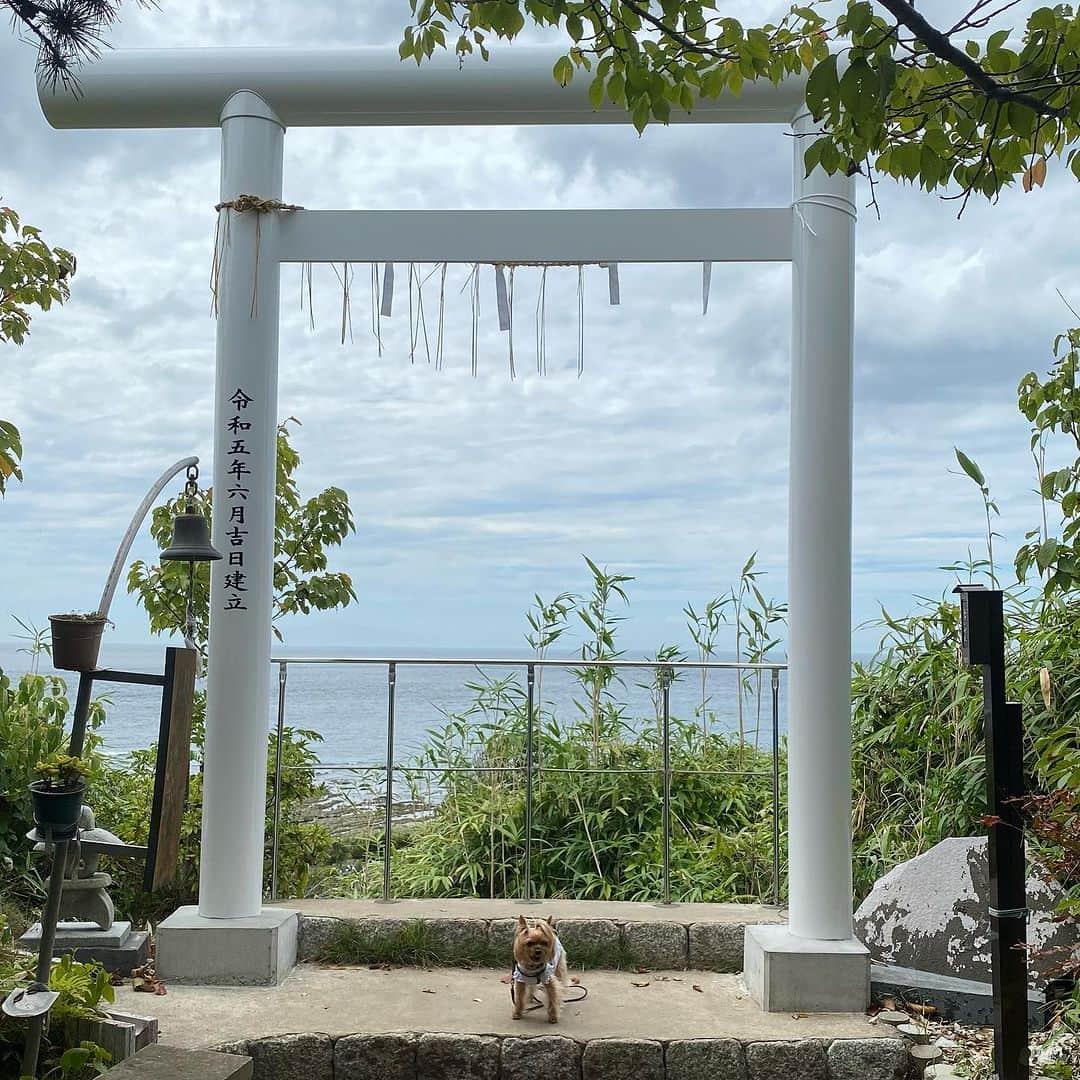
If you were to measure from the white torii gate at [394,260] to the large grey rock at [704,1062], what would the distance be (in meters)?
0.44

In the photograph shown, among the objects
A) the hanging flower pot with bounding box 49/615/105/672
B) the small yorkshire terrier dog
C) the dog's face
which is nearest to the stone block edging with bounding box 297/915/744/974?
the small yorkshire terrier dog

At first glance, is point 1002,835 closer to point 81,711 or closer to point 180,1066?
point 180,1066

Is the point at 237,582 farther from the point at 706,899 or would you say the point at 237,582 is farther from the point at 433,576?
the point at 433,576

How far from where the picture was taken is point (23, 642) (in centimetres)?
621

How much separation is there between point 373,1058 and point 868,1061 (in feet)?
5.34

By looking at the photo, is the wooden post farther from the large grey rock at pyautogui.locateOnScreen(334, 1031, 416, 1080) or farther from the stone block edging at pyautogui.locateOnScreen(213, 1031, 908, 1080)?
the large grey rock at pyautogui.locateOnScreen(334, 1031, 416, 1080)

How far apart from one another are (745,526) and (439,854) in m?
4.62

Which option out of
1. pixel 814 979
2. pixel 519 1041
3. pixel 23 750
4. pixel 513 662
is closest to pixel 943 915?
pixel 814 979

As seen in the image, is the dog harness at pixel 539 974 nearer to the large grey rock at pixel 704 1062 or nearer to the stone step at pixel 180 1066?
the large grey rock at pixel 704 1062

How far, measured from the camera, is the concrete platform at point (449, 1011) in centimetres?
367

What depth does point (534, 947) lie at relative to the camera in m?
3.66

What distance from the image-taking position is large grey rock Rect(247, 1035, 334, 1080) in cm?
355

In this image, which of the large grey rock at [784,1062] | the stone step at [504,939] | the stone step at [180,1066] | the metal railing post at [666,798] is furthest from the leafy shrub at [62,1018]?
the metal railing post at [666,798]

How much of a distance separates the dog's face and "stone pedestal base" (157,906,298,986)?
1020 mm
